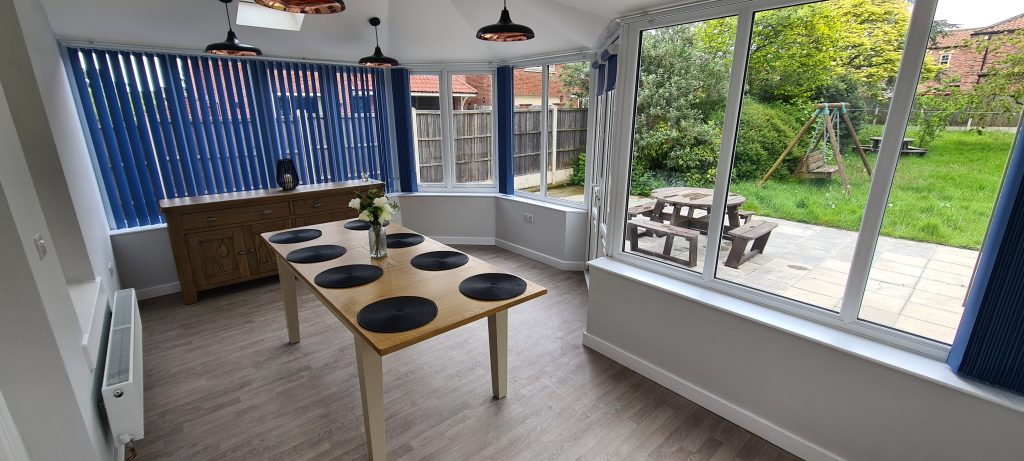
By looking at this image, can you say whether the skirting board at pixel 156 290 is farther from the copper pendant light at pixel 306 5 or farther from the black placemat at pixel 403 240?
the copper pendant light at pixel 306 5

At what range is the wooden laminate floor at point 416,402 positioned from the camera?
206 cm

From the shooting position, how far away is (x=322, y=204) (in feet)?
13.8

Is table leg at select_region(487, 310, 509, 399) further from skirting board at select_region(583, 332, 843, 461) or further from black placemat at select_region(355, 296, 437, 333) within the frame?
skirting board at select_region(583, 332, 843, 461)

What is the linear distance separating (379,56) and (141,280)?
2.86m

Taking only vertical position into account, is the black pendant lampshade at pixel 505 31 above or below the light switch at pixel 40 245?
above

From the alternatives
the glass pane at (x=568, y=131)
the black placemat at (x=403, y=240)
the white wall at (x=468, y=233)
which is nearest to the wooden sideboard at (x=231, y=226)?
the white wall at (x=468, y=233)

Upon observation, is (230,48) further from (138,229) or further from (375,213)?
(138,229)

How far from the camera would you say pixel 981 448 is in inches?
62.2

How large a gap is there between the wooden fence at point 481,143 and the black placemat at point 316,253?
2738 mm

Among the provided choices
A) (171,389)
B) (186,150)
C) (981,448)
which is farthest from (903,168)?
(186,150)

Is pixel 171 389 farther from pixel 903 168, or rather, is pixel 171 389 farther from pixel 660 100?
pixel 903 168

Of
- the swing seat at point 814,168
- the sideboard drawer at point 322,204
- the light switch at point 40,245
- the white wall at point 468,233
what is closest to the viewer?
the light switch at point 40,245

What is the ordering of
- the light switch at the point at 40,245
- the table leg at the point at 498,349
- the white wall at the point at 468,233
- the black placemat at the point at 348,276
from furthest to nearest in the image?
1. the white wall at the point at 468,233
2. the table leg at the point at 498,349
3. the black placemat at the point at 348,276
4. the light switch at the point at 40,245

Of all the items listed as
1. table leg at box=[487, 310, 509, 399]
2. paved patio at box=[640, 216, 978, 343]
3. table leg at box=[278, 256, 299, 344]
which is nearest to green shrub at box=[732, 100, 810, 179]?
paved patio at box=[640, 216, 978, 343]
